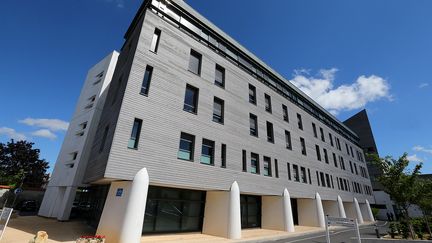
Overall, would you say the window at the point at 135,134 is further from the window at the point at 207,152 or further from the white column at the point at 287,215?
the white column at the point at 287,215

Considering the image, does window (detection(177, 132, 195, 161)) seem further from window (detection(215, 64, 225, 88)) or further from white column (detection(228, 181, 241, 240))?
window (detection(215, 64, 225, 88))

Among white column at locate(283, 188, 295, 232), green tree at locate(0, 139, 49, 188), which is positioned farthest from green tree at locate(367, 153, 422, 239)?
green tree at locate(0, 139, 49, 188)

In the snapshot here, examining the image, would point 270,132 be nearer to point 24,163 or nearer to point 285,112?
point 285,112

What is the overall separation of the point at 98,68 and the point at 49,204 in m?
15.2

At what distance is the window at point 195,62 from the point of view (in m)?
15.7

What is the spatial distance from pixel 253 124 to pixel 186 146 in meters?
7.75

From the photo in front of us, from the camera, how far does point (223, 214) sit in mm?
13484

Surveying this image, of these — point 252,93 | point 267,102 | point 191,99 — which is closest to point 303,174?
point 267,102

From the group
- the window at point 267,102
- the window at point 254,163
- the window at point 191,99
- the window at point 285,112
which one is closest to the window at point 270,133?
the window at point 267,102

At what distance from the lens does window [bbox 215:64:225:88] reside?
1725cm

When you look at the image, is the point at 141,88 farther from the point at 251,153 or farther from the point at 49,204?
the point at 49,204

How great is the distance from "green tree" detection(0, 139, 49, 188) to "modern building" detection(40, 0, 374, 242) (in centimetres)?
2233

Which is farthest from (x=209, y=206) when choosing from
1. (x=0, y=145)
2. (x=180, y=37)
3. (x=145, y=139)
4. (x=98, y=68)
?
(x=0, y=145)

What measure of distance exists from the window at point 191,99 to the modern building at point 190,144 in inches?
3.0
